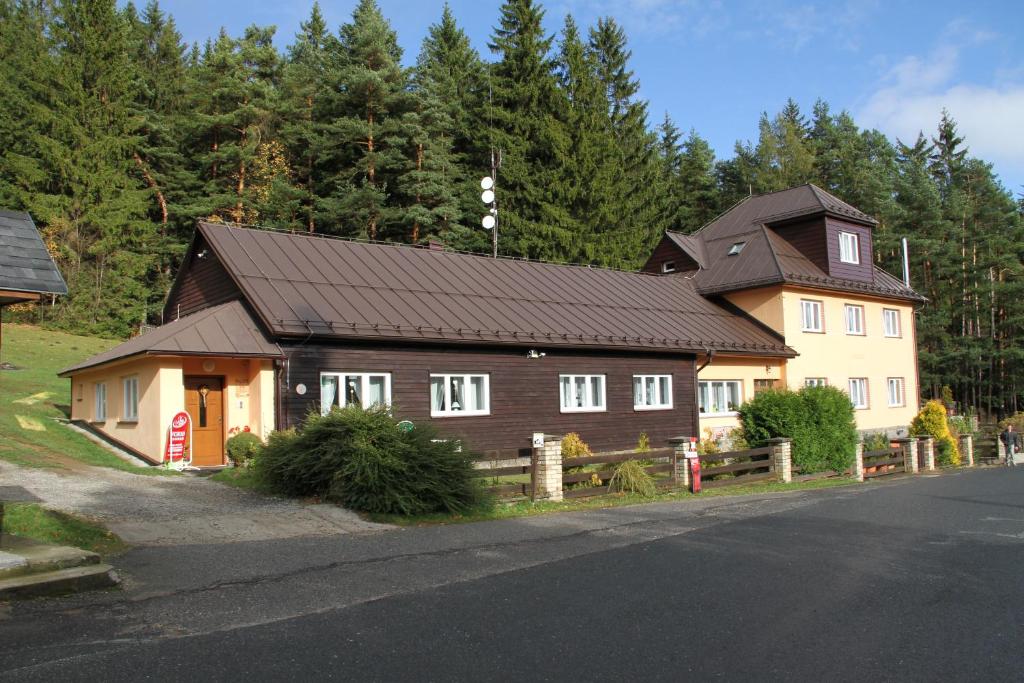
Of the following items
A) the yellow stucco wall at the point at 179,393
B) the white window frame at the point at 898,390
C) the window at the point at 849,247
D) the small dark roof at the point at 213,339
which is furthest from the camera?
the white window frame at the point at 898,390

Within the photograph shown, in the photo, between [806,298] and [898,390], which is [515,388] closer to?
[806,298]

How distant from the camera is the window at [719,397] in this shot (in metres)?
26.4

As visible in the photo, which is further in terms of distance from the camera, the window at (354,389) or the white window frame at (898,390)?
the white window frame at (898,390)

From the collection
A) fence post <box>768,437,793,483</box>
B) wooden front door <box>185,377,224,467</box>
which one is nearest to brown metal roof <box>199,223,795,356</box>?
wooden front door <box>185,377,224,467</box>

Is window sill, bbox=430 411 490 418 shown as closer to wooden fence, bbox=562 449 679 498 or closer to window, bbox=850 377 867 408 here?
wooden fence, bbox=562 449 679 498

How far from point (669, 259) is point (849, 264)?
22.4 feet

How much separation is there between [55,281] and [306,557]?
394 centimetres

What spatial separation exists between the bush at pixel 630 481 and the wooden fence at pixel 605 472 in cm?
19

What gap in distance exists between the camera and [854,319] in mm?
31828

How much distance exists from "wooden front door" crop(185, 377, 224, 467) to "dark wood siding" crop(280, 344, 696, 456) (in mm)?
1901

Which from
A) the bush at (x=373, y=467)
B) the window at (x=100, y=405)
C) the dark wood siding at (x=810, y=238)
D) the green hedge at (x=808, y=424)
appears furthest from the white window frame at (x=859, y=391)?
the window at (x=100, y=405)

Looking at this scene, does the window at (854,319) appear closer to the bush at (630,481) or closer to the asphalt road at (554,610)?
the bush at (630,481)

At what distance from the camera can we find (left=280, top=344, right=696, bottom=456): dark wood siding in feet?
59.7

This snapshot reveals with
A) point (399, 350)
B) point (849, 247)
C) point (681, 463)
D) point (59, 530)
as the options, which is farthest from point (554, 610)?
point (849, 247)
